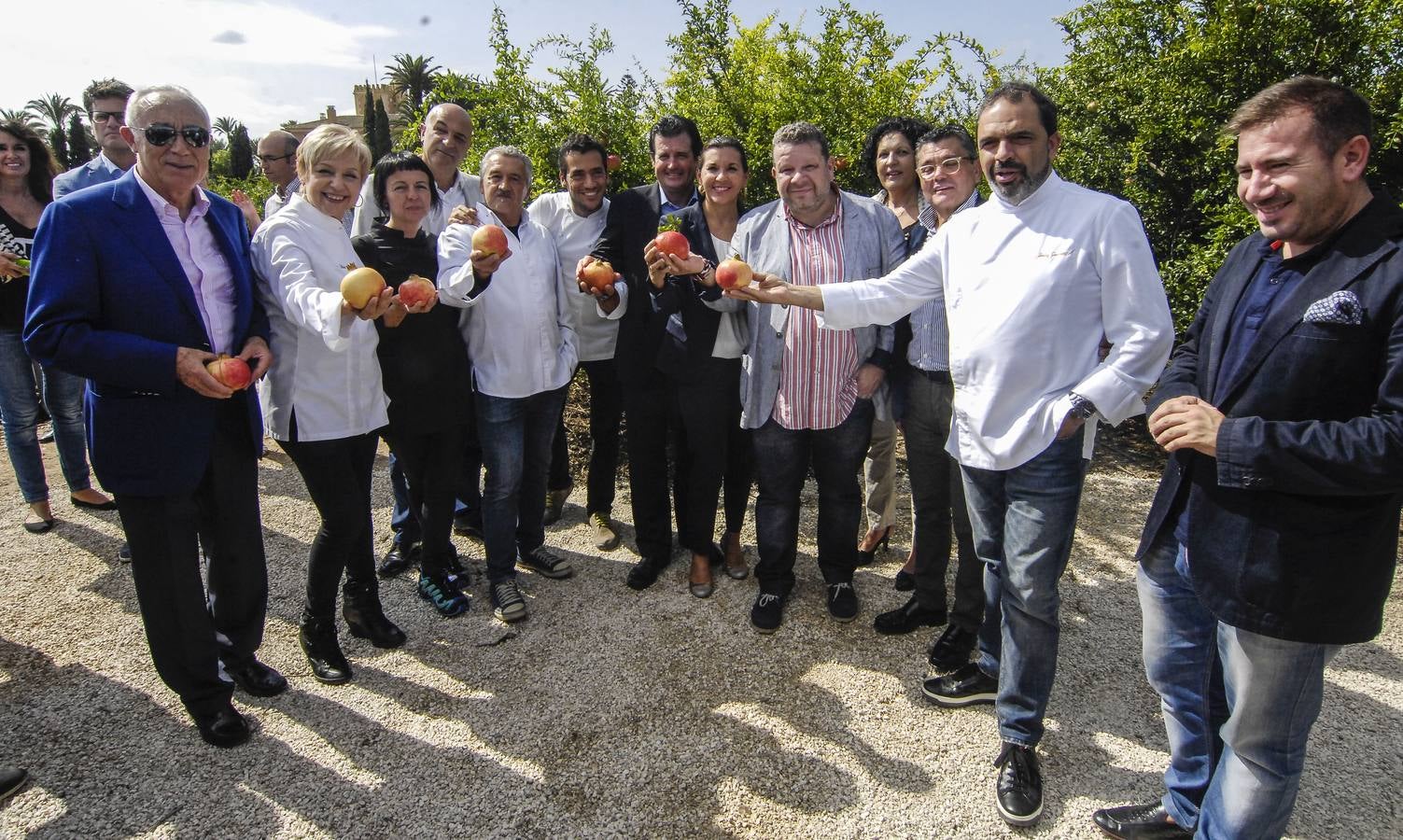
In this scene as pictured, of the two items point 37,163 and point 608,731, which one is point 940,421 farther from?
point 37,163

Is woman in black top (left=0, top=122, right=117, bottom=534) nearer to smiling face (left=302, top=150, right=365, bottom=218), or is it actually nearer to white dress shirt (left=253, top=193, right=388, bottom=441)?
white dress shirt (left=253, top=193, right=388, bottom=441)

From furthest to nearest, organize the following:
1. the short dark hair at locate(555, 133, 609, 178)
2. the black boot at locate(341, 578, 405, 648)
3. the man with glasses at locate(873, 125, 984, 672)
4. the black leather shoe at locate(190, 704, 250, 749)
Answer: the short dark hair at locate(555, 133, 609, 178) → the black boot at locate(341, 578, 405, 648) → the man with glasses at locate(873, 125, 984, 672) → the black leather shoe at locate(190, 704, 250, 749)

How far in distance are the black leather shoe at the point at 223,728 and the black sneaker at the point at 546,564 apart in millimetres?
1624

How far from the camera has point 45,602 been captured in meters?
4.04

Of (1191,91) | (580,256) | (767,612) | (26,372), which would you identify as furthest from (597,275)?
(1191,91)

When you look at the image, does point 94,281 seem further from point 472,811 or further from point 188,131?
point 472,811

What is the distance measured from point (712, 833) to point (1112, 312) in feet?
7.04

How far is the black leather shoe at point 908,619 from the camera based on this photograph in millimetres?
3729

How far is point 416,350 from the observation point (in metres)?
3.49

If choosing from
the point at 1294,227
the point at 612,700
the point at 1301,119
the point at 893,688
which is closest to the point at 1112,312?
the point at 1294,227

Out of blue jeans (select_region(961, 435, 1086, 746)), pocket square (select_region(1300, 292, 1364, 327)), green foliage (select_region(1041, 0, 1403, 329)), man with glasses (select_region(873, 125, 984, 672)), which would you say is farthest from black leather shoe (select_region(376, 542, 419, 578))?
green foliage (select_region(1041, 0, 1403, 329))

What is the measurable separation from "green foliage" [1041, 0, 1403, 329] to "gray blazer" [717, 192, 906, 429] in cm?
258

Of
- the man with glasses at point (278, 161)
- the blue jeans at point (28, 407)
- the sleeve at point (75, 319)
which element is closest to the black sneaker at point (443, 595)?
the sleeve at point (75, 319)

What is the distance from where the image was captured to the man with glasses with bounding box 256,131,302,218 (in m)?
5.74
